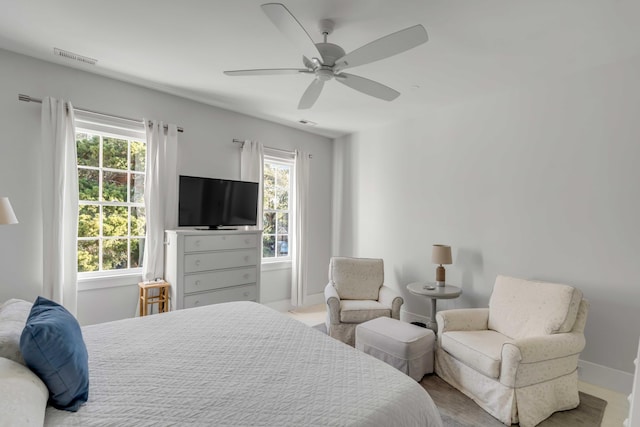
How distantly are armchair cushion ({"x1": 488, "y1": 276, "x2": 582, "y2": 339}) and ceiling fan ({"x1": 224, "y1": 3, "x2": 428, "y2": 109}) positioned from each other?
204cm

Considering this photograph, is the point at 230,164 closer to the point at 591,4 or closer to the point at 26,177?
the point at 26,177

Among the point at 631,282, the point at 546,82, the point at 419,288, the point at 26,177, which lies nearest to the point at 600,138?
the point at 546,82

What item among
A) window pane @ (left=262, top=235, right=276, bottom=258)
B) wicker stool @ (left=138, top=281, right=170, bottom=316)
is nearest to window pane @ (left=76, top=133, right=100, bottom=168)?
wicker stool @ (left=138, top=281, right=170, bottom=316)

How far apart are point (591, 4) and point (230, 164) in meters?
3.74

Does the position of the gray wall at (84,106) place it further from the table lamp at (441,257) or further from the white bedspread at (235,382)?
the table lamp at (441,257)

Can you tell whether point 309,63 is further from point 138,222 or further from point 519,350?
point 138,222

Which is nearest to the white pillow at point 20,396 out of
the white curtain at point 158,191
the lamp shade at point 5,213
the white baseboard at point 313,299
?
the lamp shade at point 5,213

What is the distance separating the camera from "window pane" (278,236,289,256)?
498 centimetres

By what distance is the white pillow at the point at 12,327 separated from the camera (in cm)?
129

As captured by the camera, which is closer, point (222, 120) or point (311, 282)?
point (222, 120)

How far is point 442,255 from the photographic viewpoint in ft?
11.9

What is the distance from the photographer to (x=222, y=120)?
4207 millimetres

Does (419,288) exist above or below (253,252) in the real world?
below

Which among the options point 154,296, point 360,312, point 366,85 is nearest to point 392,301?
point 360,312
